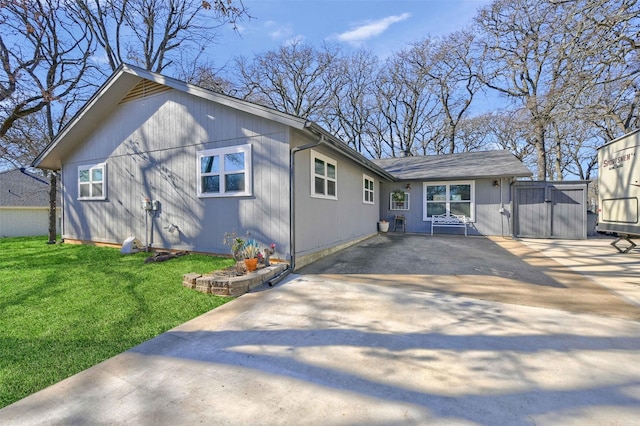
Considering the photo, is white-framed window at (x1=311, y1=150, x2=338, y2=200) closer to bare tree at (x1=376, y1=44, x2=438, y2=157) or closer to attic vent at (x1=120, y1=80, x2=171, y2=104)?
attic vent at (x1=120, y1=80, x2=171, y2=104)

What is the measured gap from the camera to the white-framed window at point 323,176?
6.43 m

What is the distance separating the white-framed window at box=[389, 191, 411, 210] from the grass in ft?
27.5

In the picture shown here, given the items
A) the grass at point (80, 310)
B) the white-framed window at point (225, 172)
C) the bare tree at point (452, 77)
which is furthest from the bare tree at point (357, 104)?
the grass at point (80, 310)

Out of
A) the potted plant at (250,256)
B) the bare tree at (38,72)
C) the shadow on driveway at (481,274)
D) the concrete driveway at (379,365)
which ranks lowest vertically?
the concrete driveway at (379,365)

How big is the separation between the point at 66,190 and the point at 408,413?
469 inches

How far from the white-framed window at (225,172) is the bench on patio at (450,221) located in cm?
836

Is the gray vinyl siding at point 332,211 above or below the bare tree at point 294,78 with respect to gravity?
below

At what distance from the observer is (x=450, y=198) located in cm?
1145

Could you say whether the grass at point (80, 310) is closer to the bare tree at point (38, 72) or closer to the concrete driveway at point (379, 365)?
the concrete driveway at point (379, 365)

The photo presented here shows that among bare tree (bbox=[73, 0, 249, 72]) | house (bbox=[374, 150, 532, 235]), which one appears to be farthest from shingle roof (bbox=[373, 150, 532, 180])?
bare tree (bbox=[73, 0, 249, 72])

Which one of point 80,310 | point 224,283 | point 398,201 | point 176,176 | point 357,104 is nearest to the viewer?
point 80,310

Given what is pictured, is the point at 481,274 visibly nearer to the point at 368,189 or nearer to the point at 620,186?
the point at 620,186

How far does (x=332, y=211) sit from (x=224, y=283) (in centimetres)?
381

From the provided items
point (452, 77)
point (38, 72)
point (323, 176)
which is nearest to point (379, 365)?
point (323, 176)
